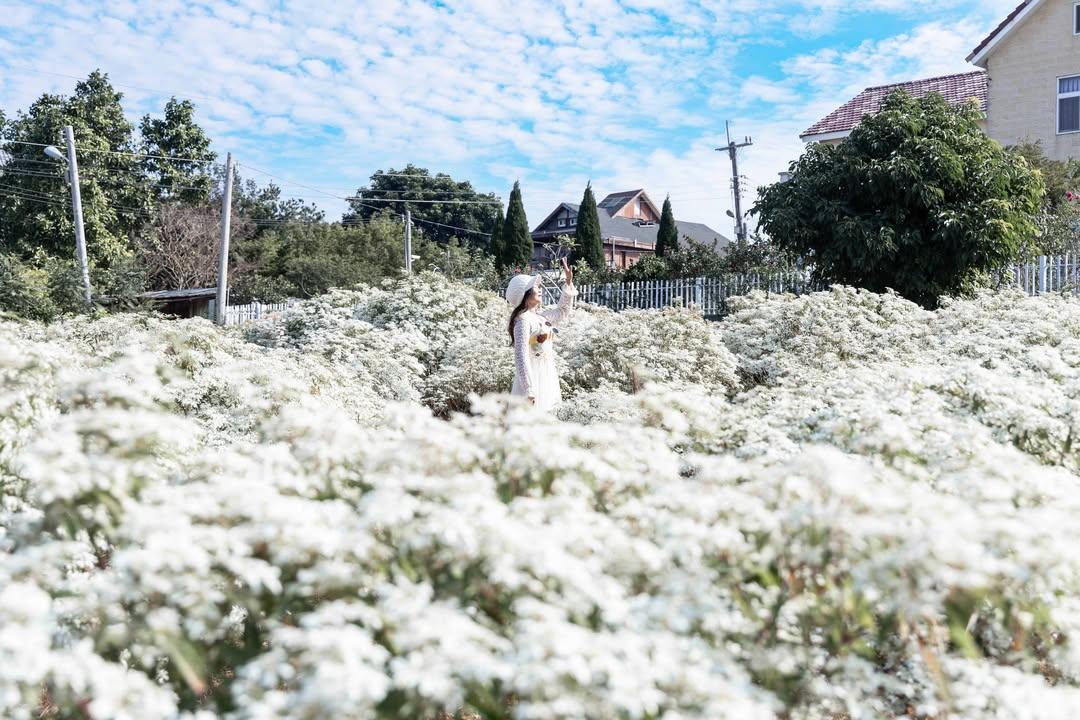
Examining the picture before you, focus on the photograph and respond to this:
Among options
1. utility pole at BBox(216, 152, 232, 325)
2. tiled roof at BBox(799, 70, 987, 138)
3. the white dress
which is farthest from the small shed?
the white dress

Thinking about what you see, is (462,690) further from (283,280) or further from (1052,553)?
(283,280)

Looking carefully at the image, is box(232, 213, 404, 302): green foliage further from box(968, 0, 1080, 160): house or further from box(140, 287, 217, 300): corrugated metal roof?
box(968, 0, 1080, 160): house

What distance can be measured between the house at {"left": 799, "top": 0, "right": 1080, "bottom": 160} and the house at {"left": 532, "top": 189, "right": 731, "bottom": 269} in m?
30.9

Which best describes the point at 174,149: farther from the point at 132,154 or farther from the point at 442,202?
the point at 442,202

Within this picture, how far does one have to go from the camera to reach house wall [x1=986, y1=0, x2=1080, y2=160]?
19.3 metres

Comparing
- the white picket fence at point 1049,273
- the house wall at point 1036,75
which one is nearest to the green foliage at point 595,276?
the white picket fence at point 1049,273

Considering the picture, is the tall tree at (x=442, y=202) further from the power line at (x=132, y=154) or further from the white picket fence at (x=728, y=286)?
the white picket fence at (x=728, y=286)

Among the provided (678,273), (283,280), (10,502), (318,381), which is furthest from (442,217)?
(10,502)

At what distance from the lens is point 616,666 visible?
1.75 meters

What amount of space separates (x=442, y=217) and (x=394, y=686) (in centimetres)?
5916

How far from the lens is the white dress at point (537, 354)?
6.64 meters

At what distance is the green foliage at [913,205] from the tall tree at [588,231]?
25.6 m

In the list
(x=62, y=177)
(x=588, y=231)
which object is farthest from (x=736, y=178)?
(x=62, y=177)

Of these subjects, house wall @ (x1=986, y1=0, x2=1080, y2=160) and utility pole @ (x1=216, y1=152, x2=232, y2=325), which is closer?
house wall @ (x1=986, y1=0, x2=1080, y2=160)
